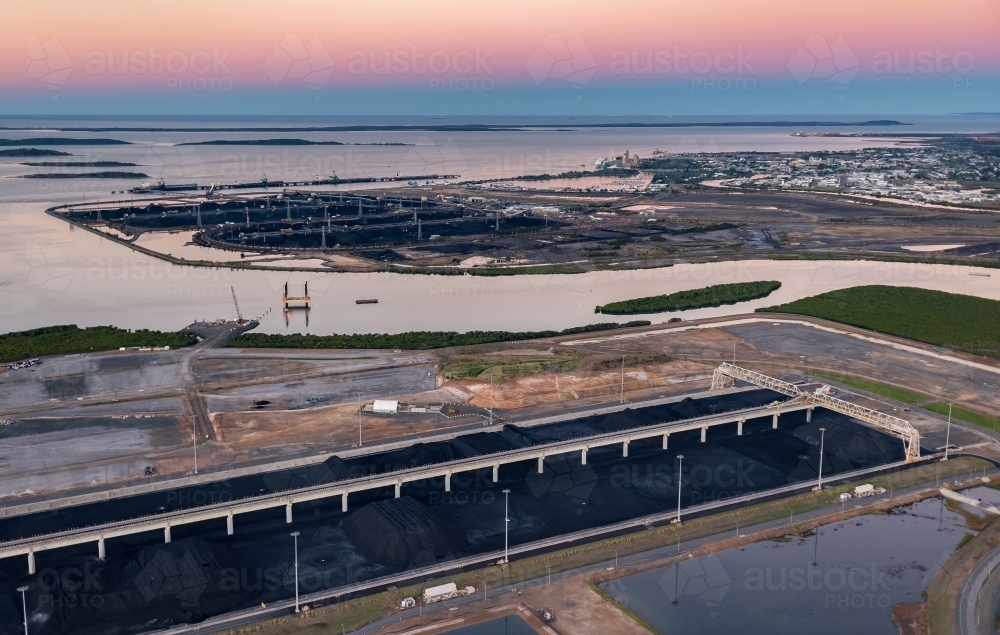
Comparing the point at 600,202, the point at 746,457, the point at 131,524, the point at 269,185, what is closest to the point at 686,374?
the point at 746,457

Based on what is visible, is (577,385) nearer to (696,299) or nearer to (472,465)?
(472,465)

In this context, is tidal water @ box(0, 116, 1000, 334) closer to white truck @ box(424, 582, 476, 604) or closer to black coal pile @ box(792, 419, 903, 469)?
black coal pile @ box(792, 419, 903, 469)

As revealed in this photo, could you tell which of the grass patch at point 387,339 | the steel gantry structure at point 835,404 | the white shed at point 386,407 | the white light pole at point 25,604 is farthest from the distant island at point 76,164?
the white light pole at point 25,604

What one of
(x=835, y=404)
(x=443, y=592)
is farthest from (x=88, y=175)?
(x=443, y=592)

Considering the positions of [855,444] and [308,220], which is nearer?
[855,444]

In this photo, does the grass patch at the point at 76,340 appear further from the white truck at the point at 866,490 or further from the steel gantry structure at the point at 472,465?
the white truck at the point at 866,490

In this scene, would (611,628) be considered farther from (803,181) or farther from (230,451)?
(803,181)

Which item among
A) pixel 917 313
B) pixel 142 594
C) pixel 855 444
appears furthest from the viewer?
pixel 917 313
